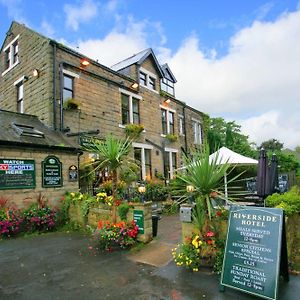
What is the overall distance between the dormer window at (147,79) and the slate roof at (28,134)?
26.7 feet

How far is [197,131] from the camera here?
966 inches

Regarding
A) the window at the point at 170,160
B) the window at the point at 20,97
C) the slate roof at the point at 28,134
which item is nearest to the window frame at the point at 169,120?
the window at the point at 170,160

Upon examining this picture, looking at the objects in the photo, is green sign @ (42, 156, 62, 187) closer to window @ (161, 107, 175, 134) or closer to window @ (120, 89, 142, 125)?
window @ (120, 89, 142, 125)

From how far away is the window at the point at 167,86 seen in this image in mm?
21547

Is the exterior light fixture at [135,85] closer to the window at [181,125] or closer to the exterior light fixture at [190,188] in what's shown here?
the window at [181,125]

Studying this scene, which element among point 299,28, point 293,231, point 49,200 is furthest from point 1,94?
point 293,231

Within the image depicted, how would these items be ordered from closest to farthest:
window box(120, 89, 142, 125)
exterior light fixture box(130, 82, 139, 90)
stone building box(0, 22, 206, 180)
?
stone building box(0, 22, 206, 180) < window box(120, 89, 142, 125) < exterior light fixture box(130, 82, 139, 90)

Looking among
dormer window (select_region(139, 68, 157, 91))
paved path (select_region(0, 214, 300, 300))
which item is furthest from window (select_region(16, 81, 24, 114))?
paved path (select_region(0, 214, 300, 300))

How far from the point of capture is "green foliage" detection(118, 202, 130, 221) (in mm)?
7452

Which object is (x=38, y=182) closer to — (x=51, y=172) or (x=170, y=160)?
(x=51, y=172)

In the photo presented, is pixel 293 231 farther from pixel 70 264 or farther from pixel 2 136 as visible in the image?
pixel 2 136

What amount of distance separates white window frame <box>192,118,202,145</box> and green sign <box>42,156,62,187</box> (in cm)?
1490

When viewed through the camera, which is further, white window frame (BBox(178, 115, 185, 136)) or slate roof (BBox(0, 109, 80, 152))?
white window frame (BBox(178, 115, 185, 136))

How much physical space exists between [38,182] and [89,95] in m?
5.77
